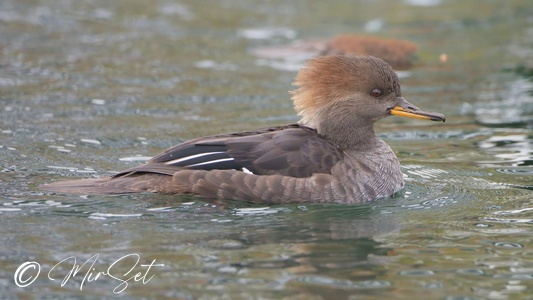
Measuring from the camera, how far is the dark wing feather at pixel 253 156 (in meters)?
7.78

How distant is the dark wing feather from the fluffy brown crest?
50 cm

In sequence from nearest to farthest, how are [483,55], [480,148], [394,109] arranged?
[394,109] → [480,148] → [483,55]

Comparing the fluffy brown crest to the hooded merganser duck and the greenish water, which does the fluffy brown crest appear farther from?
the greenish water

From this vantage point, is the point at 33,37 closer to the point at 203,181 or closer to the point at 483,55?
the point at 483,55

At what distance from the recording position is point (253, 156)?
7805 mm

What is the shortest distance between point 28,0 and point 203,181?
37.3 ft

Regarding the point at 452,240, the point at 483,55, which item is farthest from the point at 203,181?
the point at 483,55

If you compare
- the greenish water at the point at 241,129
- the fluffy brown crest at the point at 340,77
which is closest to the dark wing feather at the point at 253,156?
the greenish water at the point at 241,129

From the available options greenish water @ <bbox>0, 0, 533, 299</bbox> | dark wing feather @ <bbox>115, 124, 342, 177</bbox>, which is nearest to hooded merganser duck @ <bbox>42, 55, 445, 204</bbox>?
dark wing feather @ <bbox>115, 124, 342, 177</bbox>

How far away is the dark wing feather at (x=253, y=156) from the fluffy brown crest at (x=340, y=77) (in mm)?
504

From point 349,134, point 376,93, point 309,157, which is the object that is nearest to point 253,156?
point 309,157

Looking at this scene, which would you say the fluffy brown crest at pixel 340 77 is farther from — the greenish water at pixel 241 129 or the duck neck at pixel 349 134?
the greenish water at pixel 241 129

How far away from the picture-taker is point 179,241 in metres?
6.76

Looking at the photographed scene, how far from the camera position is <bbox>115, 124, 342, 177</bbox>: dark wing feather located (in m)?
7.78
